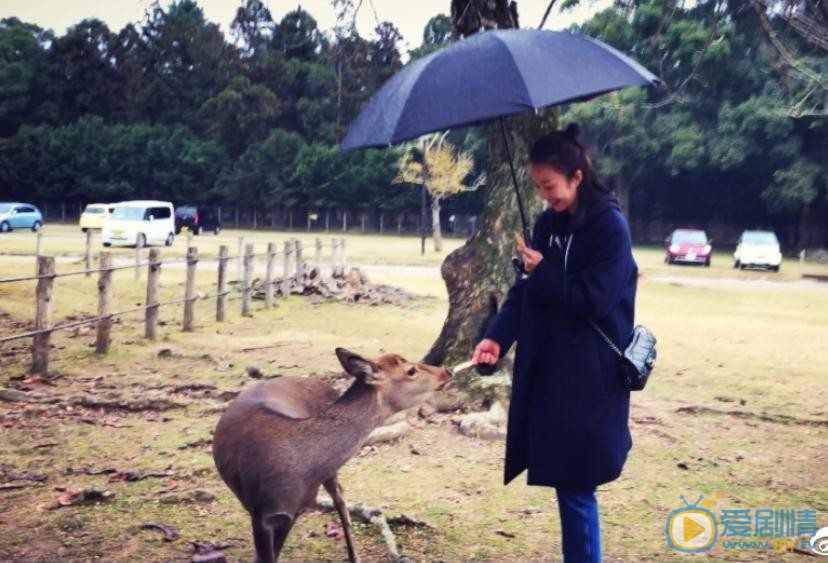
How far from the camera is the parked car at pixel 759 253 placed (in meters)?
27.5

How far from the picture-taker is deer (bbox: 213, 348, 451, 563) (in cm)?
334

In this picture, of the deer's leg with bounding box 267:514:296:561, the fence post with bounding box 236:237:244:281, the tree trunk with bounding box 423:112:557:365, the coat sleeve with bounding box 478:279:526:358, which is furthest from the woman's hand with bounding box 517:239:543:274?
the fence post with bounding box 236:237:244:281

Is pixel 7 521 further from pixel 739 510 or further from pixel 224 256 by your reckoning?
pixel 224 256

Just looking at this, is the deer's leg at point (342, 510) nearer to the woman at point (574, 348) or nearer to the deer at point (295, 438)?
the deer at point (295, 438)

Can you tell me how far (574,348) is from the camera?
9.75ft

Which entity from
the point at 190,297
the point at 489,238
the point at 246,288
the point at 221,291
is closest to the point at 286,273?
the point at 246,288

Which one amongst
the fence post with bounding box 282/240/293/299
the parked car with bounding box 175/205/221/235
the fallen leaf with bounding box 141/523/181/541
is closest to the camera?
the fallen leaf with bounding box 141/523/181/541

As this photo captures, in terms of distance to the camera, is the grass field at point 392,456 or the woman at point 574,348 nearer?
the woman at point 574,348

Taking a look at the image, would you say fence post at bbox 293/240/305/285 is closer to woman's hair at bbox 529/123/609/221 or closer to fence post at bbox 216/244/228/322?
fence post at bbox 216/244/228/322

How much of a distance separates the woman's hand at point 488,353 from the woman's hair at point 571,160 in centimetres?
63

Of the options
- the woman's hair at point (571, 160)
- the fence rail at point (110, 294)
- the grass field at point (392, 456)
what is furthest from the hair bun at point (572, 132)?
the fence rail at point (110, 294)

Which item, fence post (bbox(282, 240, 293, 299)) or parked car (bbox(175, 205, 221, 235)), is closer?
fence post (bbox(282, 240, 293, 299))

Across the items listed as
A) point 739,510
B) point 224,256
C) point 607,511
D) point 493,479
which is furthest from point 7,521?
point 224,256

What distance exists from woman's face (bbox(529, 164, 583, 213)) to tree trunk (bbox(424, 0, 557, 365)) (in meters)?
3.97
